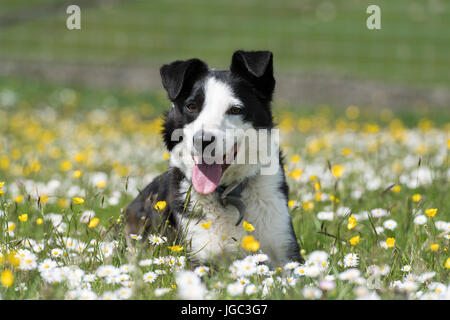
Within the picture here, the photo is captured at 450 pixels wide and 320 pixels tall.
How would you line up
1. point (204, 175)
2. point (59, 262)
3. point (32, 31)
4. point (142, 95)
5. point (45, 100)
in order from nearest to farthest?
point (59, 262) < point (204, 175) < point (45, 100) < point (142, 95) < point (32, 31)

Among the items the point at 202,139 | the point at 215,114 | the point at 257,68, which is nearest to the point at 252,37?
the point at 257,68

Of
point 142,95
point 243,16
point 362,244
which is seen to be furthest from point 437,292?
point 243,16

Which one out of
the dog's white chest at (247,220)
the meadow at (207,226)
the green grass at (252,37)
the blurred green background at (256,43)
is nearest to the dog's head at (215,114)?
the dog's white chest at (247,220)

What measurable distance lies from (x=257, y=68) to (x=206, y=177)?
78 centimetres

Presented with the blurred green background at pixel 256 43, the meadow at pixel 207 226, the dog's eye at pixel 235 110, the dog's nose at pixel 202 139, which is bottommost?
the meadow at pixel 207 226

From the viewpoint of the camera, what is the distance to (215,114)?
3.30m

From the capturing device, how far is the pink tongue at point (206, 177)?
11.0 ft

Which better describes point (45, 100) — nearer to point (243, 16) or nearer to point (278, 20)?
point (243, 16)

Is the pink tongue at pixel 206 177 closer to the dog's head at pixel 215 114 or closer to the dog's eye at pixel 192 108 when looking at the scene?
the dog's head at pixel 215 114

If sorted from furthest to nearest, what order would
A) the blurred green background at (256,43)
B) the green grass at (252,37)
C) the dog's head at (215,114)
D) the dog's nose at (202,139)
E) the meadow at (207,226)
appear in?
1. the green grass at (252,37)
2. the blurred green background at (256,43)
3. the dog's head at (215,114)
4. the dog's nose at (202,139)
5. the meadow at (207,226)

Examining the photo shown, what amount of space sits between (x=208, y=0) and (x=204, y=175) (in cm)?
1798

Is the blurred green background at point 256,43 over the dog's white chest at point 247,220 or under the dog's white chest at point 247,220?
over

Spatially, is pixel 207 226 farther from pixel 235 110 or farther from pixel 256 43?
pixel 256 43

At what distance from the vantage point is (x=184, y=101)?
351 centimetres
